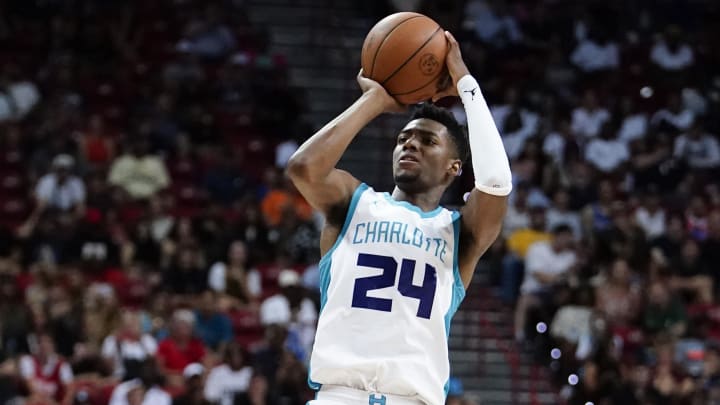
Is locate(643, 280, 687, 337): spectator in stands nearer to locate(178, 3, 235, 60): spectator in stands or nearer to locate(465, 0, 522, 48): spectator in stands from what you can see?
locate(465, 0, 522, 48): spectator in stands

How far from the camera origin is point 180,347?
1265 cm

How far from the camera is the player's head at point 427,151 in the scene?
541 cm

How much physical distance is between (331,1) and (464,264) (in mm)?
14259

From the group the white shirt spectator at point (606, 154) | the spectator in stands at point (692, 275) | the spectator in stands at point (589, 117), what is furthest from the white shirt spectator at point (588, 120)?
the spectator in stands at point (692, 275)

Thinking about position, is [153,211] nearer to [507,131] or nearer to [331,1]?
[507,131]

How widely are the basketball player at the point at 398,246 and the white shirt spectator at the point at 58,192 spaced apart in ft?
32.0

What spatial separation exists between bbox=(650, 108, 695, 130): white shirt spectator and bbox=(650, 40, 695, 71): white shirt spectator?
135 cm

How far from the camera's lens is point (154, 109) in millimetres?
16312

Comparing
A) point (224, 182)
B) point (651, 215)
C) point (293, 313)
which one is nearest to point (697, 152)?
point (651, 215)

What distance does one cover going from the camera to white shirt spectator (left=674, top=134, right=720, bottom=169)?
1647 centimetres

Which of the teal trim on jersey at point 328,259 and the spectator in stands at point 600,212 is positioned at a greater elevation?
the teal trim on jersey at point 328,259

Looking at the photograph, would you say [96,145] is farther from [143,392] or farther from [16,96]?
[143,392]

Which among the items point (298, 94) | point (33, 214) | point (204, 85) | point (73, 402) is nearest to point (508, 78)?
point (298, 94)

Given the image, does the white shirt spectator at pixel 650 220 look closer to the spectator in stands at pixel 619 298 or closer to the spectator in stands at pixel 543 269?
the spectator in stands at pixel 543 269
